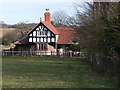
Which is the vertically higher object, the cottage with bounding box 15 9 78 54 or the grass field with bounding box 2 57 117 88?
the cottage with bounding box 15 9 78 54

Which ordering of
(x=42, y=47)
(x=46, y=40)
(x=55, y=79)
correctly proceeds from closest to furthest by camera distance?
(x=55, y=79), (x=46, y=40), (x=42, y=47)

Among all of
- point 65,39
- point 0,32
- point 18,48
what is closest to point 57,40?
point 65,39

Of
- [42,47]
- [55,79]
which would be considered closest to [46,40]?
[42,47]

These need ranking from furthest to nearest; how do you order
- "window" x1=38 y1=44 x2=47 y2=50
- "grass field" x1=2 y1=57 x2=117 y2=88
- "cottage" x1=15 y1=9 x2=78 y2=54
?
"window" x1=38 y1=44 x2=47 y2=50 → "cottage" x1=15 y1=9 x2=78 y2=54 → "grass field" x1=2 y1=57 x2=117 y2=88

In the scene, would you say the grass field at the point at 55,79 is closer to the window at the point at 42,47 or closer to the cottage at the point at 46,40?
the cottage at the point at 46,40

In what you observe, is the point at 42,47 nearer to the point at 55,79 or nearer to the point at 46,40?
the point at 46,40

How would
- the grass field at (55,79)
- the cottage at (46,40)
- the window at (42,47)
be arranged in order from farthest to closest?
the window at (42,47) → the cottage at (46,40) → the grass field at (55,79)

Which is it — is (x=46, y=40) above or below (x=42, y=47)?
above

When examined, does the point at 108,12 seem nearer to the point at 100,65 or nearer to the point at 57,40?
the point at 100,65

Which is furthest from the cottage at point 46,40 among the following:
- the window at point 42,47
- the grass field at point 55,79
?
the grass field at point 55,79

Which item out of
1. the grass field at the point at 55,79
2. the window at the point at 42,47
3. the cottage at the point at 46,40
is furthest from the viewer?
the window at the point at 42,47

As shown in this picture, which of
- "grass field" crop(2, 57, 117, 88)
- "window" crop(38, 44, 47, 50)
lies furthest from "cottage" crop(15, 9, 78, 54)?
"grass field" crop(2, 57, 117, 88)

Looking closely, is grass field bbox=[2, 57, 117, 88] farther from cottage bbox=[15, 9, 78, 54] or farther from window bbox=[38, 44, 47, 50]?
window bbox=[38, 44, 47, 50]

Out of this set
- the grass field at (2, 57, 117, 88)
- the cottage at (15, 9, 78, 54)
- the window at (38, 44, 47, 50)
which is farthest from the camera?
the window at (38, 44, 47, 50)
